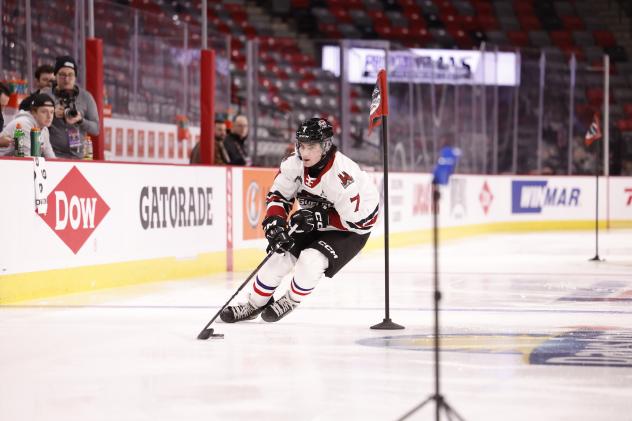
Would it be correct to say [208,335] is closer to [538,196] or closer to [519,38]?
[538,196]

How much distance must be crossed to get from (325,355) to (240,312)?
4.11ft

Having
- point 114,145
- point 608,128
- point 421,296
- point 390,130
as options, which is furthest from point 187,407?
point 608,128

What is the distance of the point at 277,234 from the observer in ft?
22.4

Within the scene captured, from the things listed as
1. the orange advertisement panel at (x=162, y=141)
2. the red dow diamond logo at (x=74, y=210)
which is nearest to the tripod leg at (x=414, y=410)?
the red dow diamond logo at (x=74, y=210)

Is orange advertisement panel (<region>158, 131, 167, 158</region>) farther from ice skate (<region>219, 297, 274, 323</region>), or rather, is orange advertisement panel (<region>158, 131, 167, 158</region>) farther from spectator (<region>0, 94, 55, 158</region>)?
ice skate (<region>219, 297, 274, 323</region>)

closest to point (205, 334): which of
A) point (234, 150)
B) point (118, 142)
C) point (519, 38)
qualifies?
point (118, 142)

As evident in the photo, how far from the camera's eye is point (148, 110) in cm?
1284

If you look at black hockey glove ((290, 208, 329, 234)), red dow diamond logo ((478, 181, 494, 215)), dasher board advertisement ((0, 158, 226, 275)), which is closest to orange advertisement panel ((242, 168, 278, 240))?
dasher board advertisement ((0, 158, 226, 275))

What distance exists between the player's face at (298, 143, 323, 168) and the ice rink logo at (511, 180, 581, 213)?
48.4ft

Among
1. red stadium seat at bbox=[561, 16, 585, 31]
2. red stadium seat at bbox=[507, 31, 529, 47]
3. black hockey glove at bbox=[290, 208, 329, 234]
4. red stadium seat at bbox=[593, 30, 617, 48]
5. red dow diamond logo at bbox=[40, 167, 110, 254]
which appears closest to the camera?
black hockey glove at bbox=[290, 208, 329, 234]

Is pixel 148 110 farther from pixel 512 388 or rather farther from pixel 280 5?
pixel 280 5

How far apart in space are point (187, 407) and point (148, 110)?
8580 mm

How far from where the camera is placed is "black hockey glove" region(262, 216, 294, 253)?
6.82 m

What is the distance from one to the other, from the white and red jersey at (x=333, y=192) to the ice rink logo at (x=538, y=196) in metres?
14.4
